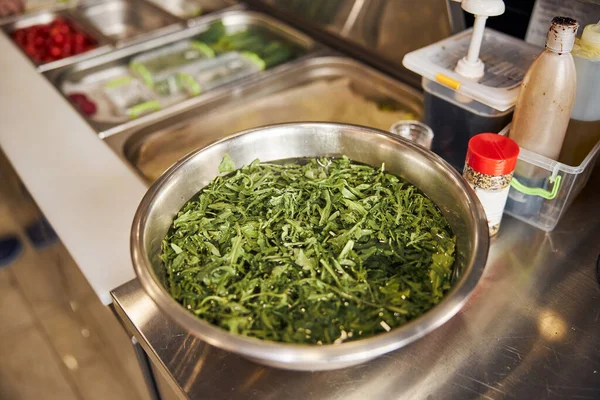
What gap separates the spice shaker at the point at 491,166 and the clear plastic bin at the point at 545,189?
87mm

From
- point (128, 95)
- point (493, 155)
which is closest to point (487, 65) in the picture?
point (493, 155)

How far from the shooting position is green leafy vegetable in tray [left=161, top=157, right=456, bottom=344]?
864mm

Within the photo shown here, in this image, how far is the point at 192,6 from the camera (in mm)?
2479

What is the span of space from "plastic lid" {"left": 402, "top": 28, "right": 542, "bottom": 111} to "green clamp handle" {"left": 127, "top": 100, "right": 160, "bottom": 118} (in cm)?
87

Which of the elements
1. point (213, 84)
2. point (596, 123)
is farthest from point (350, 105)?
point (596, 123)

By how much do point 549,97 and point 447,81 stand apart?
0.75 ft

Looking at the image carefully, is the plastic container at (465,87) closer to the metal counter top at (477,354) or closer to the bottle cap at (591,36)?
the bottle cap at (591,36)

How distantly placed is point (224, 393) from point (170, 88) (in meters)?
1.27

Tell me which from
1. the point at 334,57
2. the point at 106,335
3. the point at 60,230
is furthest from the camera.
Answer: the point at 334,57

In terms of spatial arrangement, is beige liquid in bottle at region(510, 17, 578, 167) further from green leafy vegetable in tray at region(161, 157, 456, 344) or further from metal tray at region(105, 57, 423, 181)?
metal tray at region(105, 57, 423, 181)

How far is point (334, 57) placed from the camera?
Answer: 1.91 meters

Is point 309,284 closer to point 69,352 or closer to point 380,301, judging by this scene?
point 380,301

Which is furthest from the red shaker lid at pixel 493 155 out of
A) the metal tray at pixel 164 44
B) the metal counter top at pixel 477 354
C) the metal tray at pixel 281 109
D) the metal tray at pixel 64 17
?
the metal tray at pixel 64 17

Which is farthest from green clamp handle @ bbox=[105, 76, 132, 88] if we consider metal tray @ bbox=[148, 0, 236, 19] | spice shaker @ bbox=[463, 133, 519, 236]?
spice shaker @ bbox=[463, 133, 519, 236]
